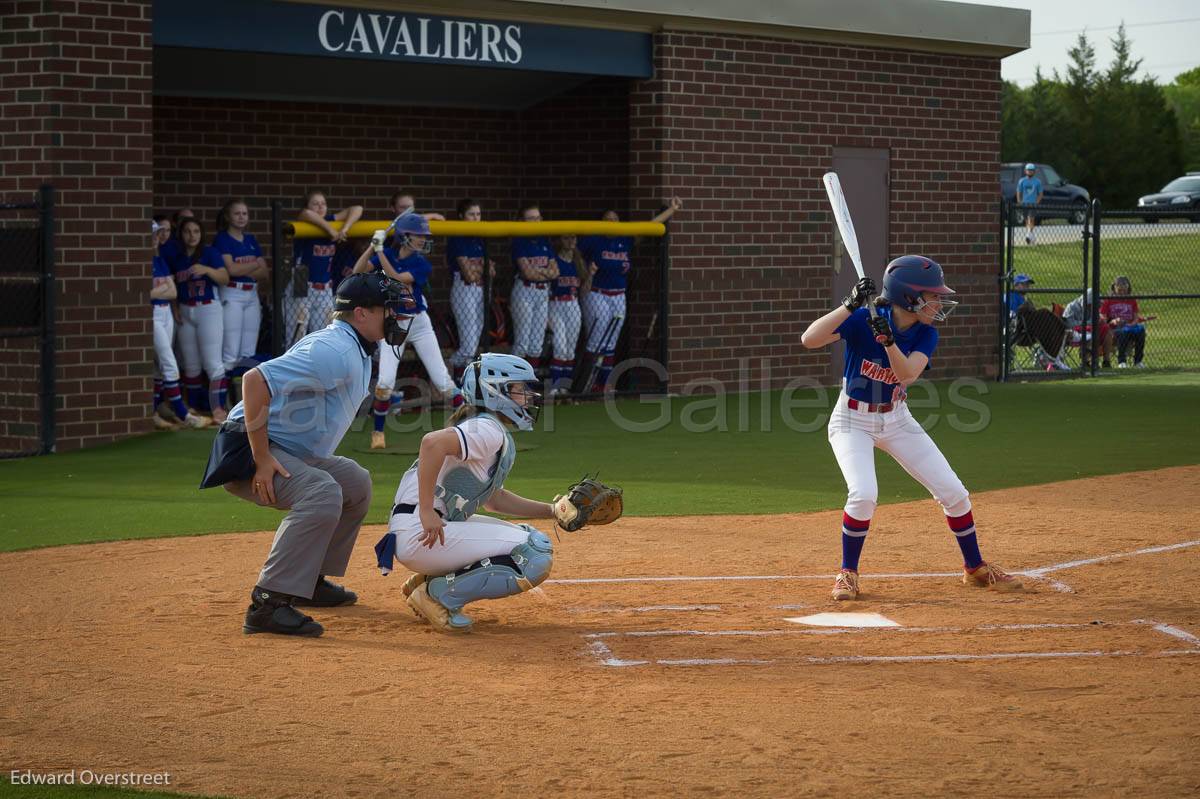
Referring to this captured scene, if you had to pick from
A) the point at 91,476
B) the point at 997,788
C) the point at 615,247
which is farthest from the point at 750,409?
the point at 997,788

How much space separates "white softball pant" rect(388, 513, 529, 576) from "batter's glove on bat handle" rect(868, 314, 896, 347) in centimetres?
200

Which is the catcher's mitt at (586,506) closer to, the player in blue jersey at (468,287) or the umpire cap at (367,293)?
the umpire cap at (367,293)

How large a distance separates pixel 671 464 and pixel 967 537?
4.89 metres

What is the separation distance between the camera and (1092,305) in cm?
2078

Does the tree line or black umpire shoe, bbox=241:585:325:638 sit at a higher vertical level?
the tree line

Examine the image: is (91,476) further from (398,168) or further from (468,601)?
(398,168)

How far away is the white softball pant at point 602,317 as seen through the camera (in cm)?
1692

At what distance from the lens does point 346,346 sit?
688 centimetres

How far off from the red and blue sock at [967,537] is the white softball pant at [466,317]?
348 inches

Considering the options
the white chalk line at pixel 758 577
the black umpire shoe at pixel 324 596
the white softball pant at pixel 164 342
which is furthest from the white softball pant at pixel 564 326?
the black umpire shoe at pixel 324 596

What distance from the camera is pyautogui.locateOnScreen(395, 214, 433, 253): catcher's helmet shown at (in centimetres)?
1232

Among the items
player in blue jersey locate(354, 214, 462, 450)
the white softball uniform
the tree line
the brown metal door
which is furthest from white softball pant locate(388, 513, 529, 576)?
the tree line

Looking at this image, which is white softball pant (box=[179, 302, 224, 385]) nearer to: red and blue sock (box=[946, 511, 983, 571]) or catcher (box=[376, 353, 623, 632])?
catcher (box=[376, 353, 623, 632])

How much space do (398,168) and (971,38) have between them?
778 centimetres
